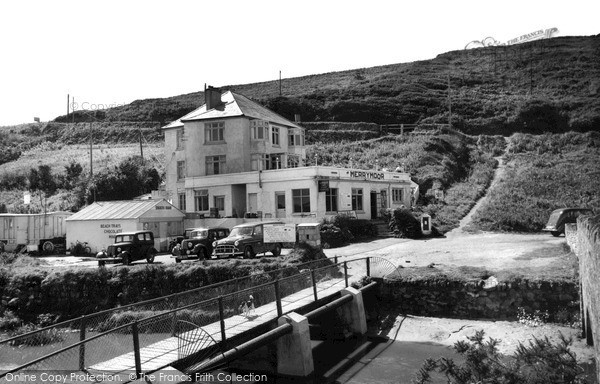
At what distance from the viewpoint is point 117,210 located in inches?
1459

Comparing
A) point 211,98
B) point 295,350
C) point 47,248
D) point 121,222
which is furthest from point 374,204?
point 295,350

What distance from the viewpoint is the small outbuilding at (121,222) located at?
3562cm

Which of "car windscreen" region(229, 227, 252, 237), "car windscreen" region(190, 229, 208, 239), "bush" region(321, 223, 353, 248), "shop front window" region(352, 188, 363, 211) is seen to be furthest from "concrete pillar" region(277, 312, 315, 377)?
"shop front window" region(352, 188, 363, 211)

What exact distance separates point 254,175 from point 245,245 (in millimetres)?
13379

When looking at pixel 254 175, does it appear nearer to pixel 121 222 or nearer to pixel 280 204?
pixel 280 204

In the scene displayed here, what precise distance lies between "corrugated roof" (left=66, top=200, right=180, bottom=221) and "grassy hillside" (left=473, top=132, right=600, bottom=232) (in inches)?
851

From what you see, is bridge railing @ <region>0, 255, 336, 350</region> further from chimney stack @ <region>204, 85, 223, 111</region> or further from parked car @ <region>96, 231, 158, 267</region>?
chimney stack @ <region>204, 85, 223, 111</region>

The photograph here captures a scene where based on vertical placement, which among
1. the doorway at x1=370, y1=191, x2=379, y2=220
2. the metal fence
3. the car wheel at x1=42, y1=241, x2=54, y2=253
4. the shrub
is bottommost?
the shrub

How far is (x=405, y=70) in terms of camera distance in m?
117

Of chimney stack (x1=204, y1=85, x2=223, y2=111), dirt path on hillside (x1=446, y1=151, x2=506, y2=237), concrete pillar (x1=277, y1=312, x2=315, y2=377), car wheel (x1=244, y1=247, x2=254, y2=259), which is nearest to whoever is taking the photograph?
concrete pillar (x1=277, y1=312, x2=315, y2=377)

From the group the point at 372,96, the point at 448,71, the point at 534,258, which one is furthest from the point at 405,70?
the point at 534,258

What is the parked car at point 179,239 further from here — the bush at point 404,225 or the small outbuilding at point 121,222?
the bush at point 404,225

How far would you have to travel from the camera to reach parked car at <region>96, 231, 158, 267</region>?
29.4 m

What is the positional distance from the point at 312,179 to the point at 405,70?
85.3 metres
